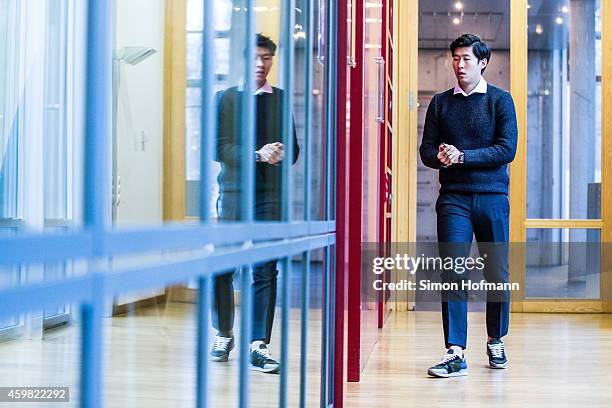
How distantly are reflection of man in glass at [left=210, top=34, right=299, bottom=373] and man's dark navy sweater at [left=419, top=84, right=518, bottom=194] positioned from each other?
5.97ft

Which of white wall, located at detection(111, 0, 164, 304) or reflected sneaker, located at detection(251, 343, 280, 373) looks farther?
reflected sneaker, located at detection(251, 343, 280, 373)

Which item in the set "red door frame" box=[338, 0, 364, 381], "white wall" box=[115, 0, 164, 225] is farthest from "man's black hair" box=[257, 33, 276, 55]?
"red door frame" box=[338, 0, 364, 381]

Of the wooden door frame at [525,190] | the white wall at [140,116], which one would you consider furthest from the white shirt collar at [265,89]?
the wooden door frame at [525,190]

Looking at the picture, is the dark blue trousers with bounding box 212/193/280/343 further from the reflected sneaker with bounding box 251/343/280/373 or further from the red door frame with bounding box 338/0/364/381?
the red door frame with bounding box 338/0/364/381

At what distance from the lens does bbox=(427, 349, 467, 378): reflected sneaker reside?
11.6 feet

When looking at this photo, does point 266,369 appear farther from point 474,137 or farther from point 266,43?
point 474,137

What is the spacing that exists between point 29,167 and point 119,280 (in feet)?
0.59

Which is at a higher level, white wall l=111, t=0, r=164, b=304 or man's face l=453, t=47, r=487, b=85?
man's face l=453, t=47, r=487, b=85

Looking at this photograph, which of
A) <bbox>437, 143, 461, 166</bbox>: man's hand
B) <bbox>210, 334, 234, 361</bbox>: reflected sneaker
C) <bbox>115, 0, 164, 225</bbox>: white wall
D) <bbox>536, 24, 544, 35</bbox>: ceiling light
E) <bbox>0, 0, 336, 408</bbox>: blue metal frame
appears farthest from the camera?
<bbox>536, 24, 544, 35</bbox>: ceiling light

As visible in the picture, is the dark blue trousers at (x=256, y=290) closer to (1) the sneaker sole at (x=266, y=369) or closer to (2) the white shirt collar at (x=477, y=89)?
(1) the sneaker sole at (x=266, y=369)

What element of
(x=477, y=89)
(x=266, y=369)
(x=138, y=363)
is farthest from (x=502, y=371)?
(x=138, y=363)

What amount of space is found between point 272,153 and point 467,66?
227 cm

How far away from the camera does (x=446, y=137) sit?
3787mm

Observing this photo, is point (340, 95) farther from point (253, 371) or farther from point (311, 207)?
point (253, 371)
